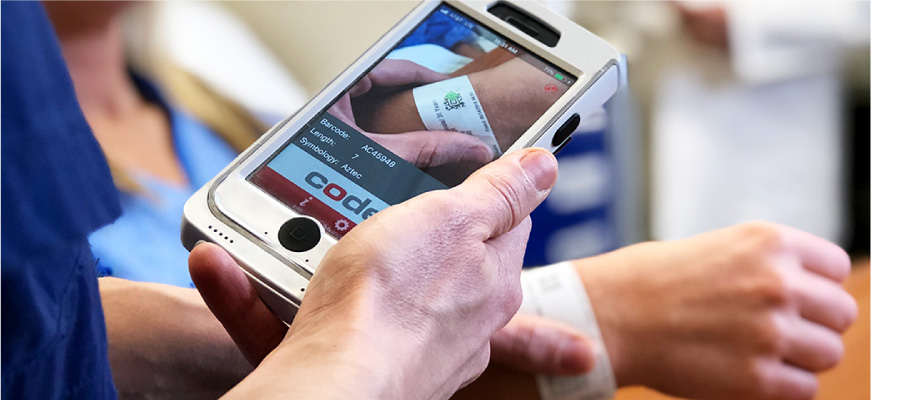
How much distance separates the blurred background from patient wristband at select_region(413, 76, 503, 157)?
533mm

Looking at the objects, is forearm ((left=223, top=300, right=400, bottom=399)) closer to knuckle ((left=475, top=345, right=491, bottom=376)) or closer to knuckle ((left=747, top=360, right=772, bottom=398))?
knuckle ((left=475, top=345, right=491, bottom=376))

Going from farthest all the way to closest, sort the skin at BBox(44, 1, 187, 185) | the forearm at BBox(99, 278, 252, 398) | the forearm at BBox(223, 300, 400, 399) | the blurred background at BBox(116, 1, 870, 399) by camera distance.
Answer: the blurred background at BBox(116, 1, 870, 399) < the skin at BBox(44, 1, 187, 185) < the forearm at BBox(99, 278, 252, 398) < the forearm at BBox(223, 300, 400, 399)

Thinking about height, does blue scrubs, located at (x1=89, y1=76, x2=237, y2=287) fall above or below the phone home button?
below

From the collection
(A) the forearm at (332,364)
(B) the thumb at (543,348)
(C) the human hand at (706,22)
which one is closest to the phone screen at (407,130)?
(A) the forearm at (332,364)

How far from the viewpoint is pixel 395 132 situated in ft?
1.38

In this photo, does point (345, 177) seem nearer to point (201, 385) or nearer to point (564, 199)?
point (201, 385)

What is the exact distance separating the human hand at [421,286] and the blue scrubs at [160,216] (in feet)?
0.84

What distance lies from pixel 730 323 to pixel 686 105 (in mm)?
600

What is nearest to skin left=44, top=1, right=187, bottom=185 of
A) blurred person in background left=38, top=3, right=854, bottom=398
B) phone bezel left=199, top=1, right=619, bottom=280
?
blurred person in background left=38, top=3, right=854, bottom=398

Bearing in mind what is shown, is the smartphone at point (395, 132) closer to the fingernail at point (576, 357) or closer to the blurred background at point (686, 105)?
the fingernail at point (576, 357)

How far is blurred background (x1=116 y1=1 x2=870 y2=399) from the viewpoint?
960 mm

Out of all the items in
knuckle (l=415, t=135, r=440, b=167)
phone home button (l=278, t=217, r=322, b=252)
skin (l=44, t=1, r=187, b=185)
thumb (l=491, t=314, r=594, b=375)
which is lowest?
skin (l=44, t=1, r=187, b=185)

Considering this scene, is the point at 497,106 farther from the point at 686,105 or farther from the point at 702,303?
the point at 686,105

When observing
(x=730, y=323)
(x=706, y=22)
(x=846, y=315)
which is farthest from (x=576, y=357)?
(x=706, y=22)
